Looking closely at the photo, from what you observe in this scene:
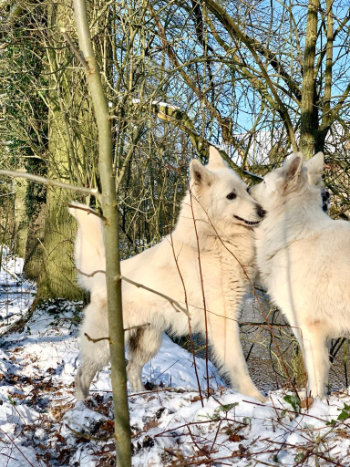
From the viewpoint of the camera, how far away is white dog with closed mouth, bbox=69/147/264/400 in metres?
4.10

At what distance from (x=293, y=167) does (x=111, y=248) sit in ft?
8.45

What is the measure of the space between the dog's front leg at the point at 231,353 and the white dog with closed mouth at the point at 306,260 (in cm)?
45

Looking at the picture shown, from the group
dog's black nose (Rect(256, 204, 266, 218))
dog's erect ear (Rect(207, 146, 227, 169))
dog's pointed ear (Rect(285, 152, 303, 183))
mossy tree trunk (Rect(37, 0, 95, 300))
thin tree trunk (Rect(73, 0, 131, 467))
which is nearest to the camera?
thin tree trunk (Rect(73, 0, 131, 467))

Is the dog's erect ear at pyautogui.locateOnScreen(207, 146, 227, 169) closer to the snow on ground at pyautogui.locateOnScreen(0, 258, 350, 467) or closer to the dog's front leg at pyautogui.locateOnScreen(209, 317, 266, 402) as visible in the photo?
the dog's front leg at pyautogui.locateOnScreen(209, 317, 266, 402)

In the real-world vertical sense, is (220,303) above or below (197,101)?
below

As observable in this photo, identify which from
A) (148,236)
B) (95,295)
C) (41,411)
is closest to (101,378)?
(41,411)

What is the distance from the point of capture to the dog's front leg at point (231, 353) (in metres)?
3.90

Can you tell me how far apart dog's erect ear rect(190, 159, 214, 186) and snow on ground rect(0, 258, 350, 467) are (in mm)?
1673

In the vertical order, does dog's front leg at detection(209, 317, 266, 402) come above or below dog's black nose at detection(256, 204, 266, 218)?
below

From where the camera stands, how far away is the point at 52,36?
270 inches

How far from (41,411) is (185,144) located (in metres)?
4.25

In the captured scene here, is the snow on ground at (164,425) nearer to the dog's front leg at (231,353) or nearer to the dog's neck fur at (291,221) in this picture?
the dog's front leg at (231,353)

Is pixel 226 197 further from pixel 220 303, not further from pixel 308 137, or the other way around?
pixel 308 137

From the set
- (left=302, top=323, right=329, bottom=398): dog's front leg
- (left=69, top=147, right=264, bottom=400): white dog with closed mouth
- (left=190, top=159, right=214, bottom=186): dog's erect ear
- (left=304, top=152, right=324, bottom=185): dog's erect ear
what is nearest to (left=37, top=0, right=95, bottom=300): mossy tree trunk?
(left=69, top=147, right=264, bottom=400): white dog with closed mouth
